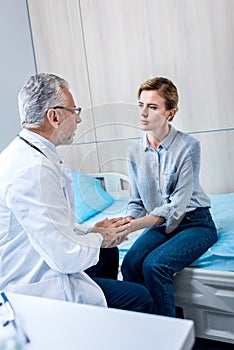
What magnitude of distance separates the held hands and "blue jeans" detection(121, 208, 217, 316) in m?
0.14

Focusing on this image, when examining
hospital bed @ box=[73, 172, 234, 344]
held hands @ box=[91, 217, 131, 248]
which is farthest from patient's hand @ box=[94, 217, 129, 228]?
hospital bed @ box=[73, 172, 234, 344]

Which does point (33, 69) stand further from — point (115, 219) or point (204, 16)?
point (115, 219)

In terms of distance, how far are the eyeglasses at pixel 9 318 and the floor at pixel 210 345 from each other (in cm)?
115

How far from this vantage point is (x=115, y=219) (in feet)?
5.53

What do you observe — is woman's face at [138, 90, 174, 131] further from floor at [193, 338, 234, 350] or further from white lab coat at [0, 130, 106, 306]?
floor at [193, 338, 234, 350]

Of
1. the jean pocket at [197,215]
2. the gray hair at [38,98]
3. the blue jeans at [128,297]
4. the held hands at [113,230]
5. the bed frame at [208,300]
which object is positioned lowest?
the bed frame at [208,300]

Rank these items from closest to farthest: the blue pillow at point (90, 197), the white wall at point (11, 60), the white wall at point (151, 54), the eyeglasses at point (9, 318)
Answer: the eyeglasses at point (9, 318) < the blue pillow at point (90, 197) < the white wall at point (151, 54) < the white wall at point (11, 60)

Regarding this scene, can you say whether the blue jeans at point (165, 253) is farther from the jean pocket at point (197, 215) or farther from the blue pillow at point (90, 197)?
the blue pillow at point (90, 197)

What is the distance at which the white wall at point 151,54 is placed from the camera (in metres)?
2.49

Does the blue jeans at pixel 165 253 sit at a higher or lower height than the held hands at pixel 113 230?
lower

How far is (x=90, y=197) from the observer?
6.48ft

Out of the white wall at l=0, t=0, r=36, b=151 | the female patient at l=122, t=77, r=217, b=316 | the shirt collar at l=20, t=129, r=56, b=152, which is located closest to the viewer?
the shirt collar at l=20, t=129, r=56, b=152

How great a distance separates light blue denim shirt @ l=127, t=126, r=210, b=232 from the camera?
1.77 metres

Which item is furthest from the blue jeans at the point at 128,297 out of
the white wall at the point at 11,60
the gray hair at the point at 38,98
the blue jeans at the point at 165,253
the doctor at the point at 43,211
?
the white wall at the point at 11,60
